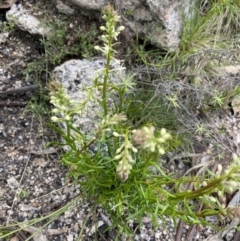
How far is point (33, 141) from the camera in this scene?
2.57 metres

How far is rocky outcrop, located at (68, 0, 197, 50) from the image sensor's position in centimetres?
275

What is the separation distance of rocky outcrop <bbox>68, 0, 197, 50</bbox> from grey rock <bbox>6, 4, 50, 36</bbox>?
10.2 inches

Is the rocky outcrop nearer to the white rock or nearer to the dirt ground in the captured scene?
the dirt ground

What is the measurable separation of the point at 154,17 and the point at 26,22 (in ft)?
2.60

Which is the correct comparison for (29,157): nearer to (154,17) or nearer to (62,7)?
(62,7)

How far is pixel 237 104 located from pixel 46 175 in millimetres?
1259

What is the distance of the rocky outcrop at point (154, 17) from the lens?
9.02 ft

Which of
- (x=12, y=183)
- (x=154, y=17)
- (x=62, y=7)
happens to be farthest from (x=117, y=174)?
(x=62, y=7)

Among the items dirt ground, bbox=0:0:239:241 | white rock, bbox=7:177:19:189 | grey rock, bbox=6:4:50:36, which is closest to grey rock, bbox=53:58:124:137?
dirt ground, bbox=0:0:239:241

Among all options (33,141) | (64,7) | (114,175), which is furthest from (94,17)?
(114,175)

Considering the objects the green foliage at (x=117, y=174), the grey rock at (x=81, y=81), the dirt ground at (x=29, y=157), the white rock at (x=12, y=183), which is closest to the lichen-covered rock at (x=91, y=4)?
the dirt ground at (x=29, y=157)

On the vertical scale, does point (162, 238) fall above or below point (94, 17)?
below

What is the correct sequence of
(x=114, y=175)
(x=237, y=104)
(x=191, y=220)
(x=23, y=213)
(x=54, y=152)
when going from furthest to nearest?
(x=237, y=104)
(x=54, y=152)
(x=23, y=213)
(x=114, y=175)
(x=191, y=220)

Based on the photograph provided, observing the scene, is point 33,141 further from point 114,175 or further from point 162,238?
point 162,238
